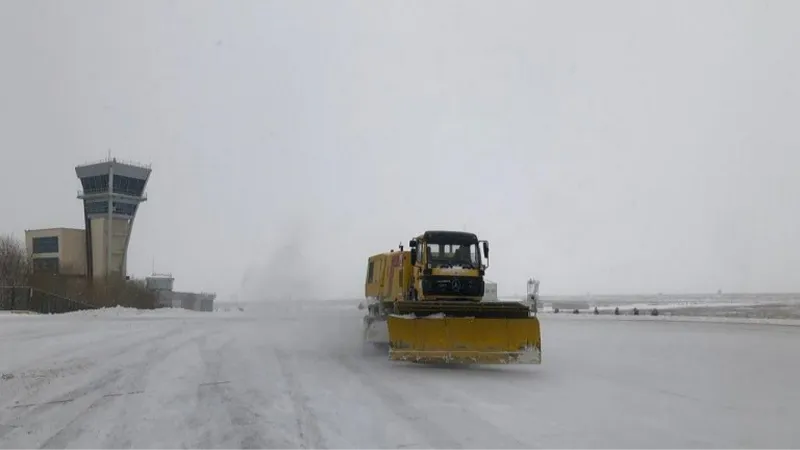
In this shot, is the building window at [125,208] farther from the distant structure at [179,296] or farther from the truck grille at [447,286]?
the truck grille at [447,286]

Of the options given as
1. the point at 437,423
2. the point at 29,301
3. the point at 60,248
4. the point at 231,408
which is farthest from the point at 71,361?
the point at 60,248

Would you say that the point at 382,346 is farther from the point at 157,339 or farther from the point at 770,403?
the point at 770,403

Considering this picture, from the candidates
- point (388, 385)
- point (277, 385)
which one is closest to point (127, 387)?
point (277, 385)

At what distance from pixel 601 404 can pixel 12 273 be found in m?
70.5

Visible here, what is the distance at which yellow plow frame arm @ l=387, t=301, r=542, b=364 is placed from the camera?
12984 mm

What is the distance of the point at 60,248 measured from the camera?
313ft

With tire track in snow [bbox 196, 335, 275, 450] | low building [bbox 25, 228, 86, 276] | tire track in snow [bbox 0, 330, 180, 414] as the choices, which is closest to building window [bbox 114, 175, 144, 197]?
low building [bbox 25, 228, 86, 276]

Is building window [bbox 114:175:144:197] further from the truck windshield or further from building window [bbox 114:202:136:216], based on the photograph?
the truck windshield

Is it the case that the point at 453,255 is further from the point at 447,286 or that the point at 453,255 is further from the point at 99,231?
the point at 99,231

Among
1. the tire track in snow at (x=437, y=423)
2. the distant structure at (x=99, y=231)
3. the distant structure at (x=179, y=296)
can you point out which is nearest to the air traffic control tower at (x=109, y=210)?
the distant structure at (x=99, y=231)

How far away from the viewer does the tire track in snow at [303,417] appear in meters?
6.59

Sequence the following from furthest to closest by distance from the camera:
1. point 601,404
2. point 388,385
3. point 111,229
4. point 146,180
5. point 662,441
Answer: point 146,180, point 111,229, point 388,385, point 601,404, point 662,441

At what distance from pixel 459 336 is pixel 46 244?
9944 cm

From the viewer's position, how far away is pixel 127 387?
32.7ft
